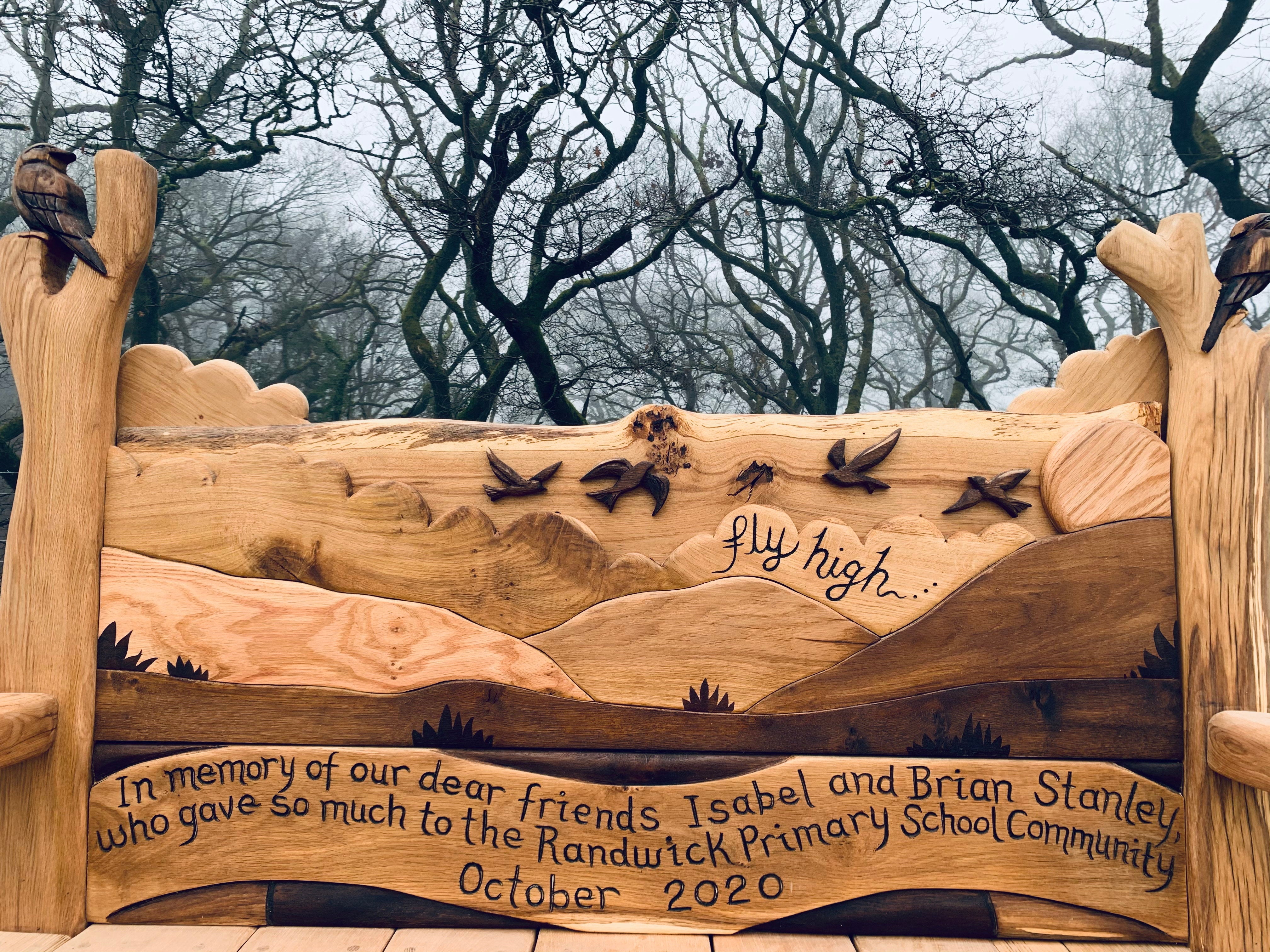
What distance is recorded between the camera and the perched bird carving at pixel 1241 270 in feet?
4.18

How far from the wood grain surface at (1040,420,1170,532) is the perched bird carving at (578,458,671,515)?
0.63 m

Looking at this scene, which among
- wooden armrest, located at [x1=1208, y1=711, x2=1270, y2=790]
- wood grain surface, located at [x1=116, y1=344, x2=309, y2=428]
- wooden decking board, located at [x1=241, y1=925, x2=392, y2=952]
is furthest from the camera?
wood grain surface, located at [x1=116, y1=344, x2=309, y2=428]

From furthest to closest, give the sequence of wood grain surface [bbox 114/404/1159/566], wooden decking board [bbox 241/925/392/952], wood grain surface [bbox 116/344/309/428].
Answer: wood grain surface [bbox 116/344/309/428]
wood grain surface [bbox 114/404/1159/566]
wooden decking board [bbox 241/925/392/952]

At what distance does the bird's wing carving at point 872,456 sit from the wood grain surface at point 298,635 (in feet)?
0.81

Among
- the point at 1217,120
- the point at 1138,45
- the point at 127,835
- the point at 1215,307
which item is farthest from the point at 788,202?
the point at 127,835

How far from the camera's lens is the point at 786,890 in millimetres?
1304

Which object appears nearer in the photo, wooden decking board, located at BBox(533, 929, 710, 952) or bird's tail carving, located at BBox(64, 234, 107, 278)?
wooden decking board, located at BBox(533, 929, 710, 952)

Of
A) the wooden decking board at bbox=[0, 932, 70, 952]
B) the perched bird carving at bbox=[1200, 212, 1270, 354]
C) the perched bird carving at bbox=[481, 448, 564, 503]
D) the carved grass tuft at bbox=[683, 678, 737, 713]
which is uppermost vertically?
the perched bird carving at bbox=[1200, 212, 1270, 354]

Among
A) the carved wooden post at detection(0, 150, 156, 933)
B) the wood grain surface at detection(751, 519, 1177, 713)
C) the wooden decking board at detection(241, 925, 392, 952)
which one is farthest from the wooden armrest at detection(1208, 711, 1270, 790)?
the carved wooden post at detection(0, 150, 156, 933)

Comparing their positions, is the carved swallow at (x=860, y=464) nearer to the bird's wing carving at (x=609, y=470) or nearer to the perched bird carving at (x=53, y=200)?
the bird's wing carving at (x=609, y=470)

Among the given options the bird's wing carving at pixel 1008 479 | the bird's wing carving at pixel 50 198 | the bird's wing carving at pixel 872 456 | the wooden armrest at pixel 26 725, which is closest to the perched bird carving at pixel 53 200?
the bird's wing carving at pixel 50 198

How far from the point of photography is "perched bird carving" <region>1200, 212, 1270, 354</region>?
4.18 ft

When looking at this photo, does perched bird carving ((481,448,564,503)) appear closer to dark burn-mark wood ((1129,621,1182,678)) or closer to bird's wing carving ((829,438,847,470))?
bird's wing carving ((829,438,847,470))

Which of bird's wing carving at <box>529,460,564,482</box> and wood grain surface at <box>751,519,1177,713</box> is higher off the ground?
bird's wing carving at <box>529,460,564,482</box>
